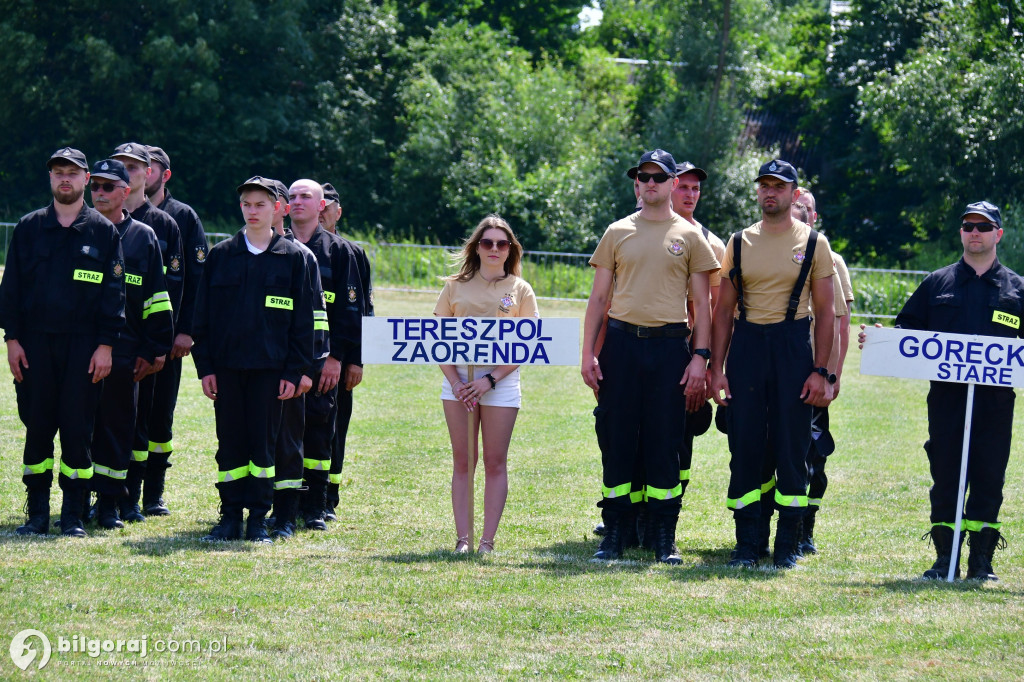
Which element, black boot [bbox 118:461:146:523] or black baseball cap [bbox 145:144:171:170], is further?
black baseball cap [bbox 145:144:171:170]

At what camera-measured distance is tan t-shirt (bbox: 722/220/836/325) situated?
7957mm

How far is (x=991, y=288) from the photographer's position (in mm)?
8219

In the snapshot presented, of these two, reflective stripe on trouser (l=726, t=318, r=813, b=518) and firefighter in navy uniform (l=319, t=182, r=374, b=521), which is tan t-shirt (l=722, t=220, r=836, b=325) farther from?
firefighter in navy uniform (l=319, t=182, r=374, b=521)

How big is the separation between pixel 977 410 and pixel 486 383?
9.86ft

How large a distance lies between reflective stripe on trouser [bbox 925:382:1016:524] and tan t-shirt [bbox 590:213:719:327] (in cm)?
169

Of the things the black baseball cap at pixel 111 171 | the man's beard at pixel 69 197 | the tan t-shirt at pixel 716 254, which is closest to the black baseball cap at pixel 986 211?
the tan t-shirt at pixel 716 254

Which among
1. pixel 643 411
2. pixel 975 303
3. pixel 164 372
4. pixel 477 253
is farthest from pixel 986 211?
pixel 164 372

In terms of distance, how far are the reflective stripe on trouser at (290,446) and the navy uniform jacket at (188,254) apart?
3.35ft

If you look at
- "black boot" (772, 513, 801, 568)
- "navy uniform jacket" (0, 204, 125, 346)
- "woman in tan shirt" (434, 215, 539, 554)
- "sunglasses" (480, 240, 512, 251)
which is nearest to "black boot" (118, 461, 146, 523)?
"navy uniform jacket" (0, 204, 125, 346)

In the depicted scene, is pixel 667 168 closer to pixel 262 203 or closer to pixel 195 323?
pixel 262 203

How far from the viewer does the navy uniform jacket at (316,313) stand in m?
8.61

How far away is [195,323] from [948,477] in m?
4.78

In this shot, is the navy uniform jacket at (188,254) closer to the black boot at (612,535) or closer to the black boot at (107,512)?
the black boot at (107,512)

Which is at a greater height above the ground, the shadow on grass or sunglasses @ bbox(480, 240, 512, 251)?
sunglasses @ bbox(480, 240, 512, 251)
